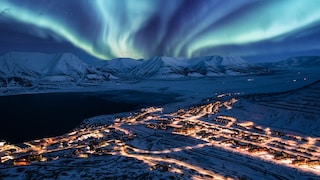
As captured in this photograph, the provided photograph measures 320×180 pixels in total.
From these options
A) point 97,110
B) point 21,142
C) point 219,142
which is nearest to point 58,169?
point 21,142

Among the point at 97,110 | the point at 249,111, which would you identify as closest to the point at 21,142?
the point at 97,110

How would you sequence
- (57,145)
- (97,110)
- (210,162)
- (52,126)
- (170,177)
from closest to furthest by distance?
(170,177) → (210,162) → (57,145) → (52,126) → (97,110)

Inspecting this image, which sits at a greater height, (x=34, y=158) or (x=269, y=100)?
(x=269, y=100)

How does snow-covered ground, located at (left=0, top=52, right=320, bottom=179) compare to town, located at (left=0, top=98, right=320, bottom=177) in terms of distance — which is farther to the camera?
town, located at (left=0, top=98, right=320, bottom=177)

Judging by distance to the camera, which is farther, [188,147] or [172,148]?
Answer: [188,147]

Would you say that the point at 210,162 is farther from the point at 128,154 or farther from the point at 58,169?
the point at 58,169

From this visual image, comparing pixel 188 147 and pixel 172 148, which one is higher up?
pixel 188 147

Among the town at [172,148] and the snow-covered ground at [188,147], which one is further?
the town at [172,148]

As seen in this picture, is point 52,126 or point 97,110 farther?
point 97,110

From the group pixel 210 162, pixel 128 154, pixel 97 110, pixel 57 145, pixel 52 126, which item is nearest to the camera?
pixel 210 162
